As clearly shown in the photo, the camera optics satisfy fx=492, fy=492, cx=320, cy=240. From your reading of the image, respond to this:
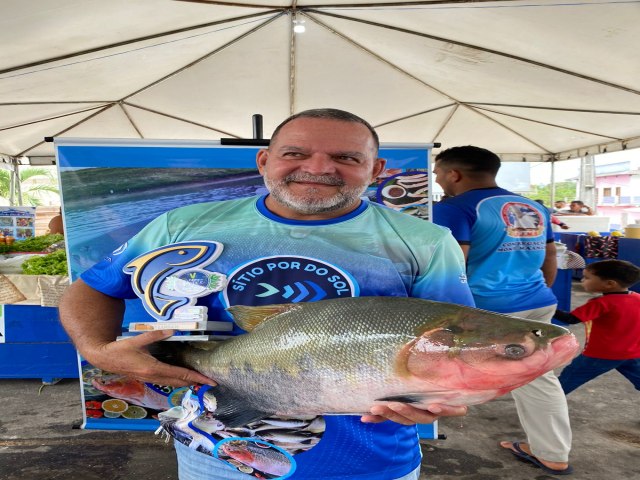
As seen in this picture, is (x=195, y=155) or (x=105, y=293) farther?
(x=195, y=155)

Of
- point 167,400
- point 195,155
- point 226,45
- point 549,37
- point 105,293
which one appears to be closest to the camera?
point 105,293

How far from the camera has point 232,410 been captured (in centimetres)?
129

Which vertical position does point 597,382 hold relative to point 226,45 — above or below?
below

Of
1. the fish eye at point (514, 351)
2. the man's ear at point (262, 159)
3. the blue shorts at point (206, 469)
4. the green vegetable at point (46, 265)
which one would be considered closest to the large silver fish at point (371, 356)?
the fish eye at point (514, 351)

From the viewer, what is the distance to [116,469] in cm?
336

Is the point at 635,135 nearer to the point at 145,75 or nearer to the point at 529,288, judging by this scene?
the point at 529,288

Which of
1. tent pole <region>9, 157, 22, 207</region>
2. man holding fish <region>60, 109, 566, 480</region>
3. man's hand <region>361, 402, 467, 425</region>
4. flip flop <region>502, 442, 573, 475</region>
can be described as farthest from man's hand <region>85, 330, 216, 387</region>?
tent pole <region>9, 157, 22, 207</region>

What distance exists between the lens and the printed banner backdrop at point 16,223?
663 centimetres

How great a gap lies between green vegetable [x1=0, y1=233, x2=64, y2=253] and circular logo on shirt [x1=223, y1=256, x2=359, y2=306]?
18.6 ft

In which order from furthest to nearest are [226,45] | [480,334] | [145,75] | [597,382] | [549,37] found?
[145,75] → [226,45] → [597,382] → [549,37] → [480,334]

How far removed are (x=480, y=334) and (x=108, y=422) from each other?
318 centimetres

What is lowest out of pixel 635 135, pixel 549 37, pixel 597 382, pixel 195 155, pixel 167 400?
pixel 597 382

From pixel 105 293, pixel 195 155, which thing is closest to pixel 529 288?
pixel 195 155

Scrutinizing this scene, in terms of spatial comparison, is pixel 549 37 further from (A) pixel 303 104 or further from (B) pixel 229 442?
(B) pixel 229 442
